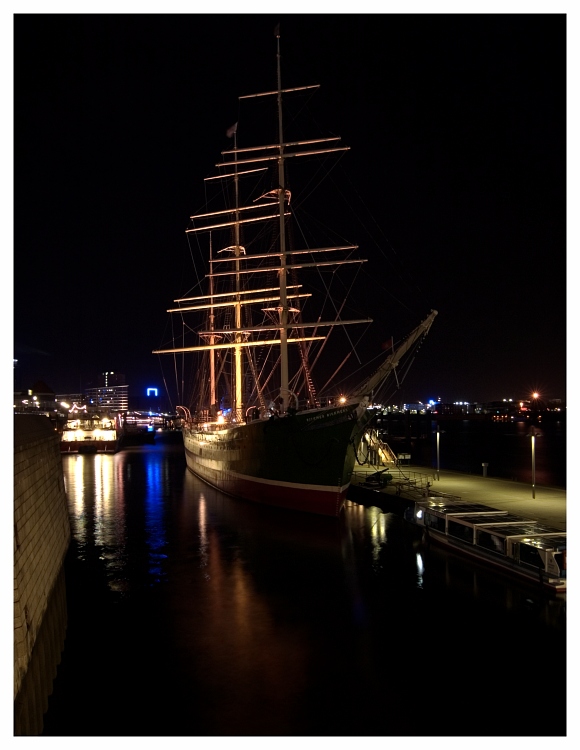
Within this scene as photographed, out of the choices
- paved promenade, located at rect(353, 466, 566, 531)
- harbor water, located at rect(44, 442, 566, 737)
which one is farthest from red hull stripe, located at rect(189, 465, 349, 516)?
paved promenade, located at rect(353, 466, 566, 531)

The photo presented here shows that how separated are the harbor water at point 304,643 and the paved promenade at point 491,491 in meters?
3.50

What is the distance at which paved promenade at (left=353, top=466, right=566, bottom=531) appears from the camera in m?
22.2

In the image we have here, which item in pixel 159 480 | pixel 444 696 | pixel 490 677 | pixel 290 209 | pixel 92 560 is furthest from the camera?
pixel 159 480

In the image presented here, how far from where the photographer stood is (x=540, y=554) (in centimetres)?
1681

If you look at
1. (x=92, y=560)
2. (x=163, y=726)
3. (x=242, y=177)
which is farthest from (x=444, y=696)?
(x=242, y=177)

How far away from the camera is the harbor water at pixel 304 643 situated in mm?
11320

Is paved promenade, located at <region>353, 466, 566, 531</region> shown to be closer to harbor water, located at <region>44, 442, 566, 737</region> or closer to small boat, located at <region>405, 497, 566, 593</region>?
small boat, located at <region>405, 497, 566, 593</region>

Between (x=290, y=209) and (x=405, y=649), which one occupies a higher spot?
(x=290, y=209)

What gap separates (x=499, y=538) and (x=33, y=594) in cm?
1381

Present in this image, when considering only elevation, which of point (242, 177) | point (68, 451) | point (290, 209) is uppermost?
point (242, 177)

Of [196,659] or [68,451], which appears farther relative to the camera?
[68,451]

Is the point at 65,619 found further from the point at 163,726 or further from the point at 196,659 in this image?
the point at 163,726

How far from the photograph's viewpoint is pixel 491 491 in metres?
27.5

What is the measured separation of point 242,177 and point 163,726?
42.8 m
